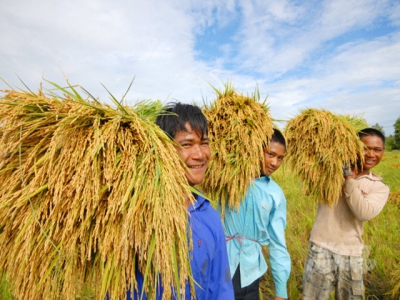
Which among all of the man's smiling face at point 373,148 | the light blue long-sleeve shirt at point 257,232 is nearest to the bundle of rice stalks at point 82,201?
the light blue long-sleeve shirt at point 257,232

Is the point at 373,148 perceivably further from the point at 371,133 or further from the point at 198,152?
the point at 198,152

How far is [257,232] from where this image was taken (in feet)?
7.61

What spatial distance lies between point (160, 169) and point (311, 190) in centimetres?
224

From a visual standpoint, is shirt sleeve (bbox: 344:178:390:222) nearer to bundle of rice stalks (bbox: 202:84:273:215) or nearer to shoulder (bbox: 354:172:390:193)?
shoulder (bbox: 354:172:390:193)

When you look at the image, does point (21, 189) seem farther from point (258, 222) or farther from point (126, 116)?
point (258, 222)

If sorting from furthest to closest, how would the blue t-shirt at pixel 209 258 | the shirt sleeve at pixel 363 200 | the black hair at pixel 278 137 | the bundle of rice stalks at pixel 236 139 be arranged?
the shirt sleeve at pixel 363 200 → the black hair at pixel 278 137 → the bundle of rice stalks at pixel 236 139 → the blue t-shirt at pixel 209 258

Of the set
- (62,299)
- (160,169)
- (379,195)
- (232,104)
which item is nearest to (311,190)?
(379,195)

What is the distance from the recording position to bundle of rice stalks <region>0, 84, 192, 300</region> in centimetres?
90

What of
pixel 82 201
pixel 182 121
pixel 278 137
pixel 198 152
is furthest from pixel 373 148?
pixel 82 201

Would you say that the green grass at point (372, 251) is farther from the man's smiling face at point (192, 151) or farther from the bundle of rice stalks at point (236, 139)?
the man's smiling face at point (192, 151)

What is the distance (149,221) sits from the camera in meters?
0.90

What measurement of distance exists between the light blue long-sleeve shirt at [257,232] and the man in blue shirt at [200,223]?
2.57 ft

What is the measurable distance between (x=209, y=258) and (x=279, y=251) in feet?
4.19

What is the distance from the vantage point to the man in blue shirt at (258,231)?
2.25 meters
